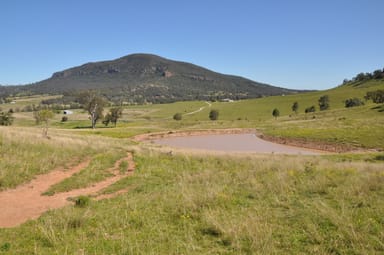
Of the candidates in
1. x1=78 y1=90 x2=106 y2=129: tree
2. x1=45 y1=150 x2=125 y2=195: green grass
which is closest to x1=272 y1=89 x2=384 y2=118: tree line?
x1=78 y1=90 x2=106 y2=129: tree

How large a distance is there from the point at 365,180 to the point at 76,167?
15191mm

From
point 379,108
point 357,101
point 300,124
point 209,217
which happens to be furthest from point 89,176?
point 357,101

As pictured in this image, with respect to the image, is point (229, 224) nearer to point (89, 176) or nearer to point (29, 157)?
point (89, 176)

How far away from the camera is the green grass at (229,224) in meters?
5.76

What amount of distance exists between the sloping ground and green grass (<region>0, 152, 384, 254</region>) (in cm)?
133

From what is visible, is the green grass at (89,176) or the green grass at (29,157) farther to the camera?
the green grass at (29,157)

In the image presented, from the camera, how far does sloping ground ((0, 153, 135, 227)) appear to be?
9.23 m

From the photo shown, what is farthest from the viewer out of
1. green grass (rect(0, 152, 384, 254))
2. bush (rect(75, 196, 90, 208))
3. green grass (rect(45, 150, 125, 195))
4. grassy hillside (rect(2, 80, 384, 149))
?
grassy hillside (rect(2, 80, 384, 149))

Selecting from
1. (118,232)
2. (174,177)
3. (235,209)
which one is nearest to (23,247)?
(118,232)

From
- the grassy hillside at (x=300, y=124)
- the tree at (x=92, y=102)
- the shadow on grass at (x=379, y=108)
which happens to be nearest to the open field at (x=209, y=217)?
the grassy hillside at (x=300, y=124)

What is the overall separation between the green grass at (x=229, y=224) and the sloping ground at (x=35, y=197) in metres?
1.33

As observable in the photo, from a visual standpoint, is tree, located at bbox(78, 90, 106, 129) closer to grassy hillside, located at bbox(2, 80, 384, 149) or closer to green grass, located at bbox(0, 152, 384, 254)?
grassy hillside, located at bbox(2, 80, 384, 149)

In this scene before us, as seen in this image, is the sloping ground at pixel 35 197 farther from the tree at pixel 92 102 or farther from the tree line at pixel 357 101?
the tree line at pixel 357 101

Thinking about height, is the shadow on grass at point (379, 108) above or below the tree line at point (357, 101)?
below
